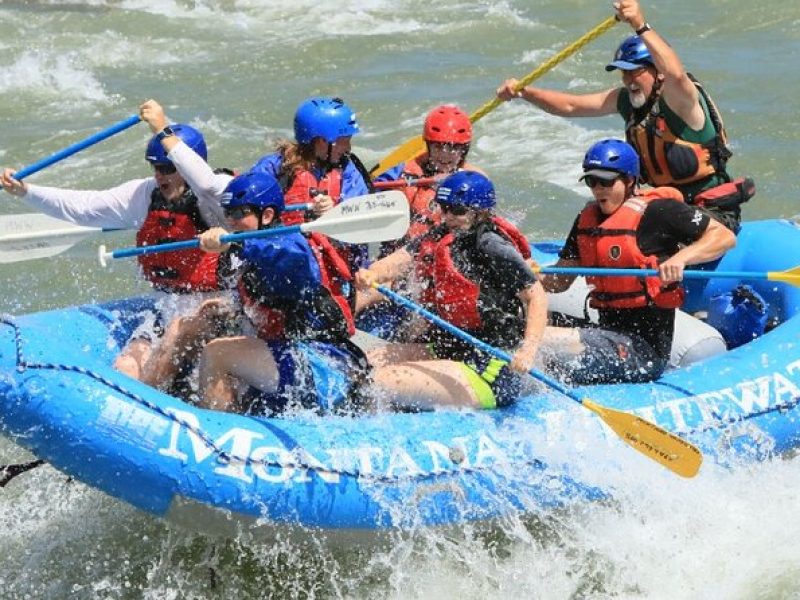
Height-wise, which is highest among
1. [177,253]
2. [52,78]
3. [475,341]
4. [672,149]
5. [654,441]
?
[672,149]

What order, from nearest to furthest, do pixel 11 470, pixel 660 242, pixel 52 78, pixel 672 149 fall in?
pixel 11 470 → pixel 660 242 → pixel 672 149 → pixel 52 78

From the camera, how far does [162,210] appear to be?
18.1 ft

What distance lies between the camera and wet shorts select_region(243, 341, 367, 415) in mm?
5082

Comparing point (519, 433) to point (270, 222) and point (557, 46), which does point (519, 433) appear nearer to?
point (270, 222)

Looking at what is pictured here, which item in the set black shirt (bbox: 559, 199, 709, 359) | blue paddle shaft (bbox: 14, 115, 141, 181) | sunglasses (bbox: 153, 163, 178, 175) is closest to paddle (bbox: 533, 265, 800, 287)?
black shirt (bbox: 559, 199, 709, 359)

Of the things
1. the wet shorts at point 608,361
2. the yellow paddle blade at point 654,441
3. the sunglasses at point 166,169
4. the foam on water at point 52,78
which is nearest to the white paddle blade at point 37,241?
the sunglasses at point 166,169

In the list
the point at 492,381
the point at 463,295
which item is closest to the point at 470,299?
the point at 463,295

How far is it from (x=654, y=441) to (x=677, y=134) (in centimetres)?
178

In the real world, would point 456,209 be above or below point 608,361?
above

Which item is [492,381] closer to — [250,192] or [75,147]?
[250,192]

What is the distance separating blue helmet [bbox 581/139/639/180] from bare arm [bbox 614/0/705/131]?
630mm

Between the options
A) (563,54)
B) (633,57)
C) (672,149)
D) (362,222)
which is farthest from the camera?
(563,54)

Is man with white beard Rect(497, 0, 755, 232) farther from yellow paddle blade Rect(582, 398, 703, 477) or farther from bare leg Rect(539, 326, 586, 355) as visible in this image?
yellow paddle blade Rect(582, 398, 703, 477)

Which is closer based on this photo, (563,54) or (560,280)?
(560,280)
